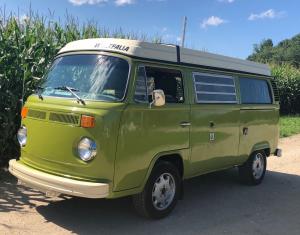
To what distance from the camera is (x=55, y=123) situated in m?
5.84

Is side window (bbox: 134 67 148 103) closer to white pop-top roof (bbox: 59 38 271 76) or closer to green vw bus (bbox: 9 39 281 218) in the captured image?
green vw bus (bbox: 9 39 281 218)

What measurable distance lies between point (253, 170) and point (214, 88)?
7.19 feet

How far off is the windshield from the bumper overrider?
1054 mm

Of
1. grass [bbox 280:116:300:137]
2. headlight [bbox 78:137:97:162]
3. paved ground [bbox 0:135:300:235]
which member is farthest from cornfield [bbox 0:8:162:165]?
grass [bbox 280:116:300:137]

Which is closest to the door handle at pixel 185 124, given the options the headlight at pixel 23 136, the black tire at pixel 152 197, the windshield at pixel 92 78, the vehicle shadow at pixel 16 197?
the black tire at pixel 152 197

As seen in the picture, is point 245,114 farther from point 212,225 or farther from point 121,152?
point 121,152

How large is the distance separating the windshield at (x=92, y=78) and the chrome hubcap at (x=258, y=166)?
407cm

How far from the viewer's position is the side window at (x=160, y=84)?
6052 mm

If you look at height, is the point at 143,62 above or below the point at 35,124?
above

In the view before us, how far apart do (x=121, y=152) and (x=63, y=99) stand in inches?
42.4

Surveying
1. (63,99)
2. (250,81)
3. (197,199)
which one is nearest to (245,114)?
(250,81)

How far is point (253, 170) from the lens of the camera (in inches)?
349

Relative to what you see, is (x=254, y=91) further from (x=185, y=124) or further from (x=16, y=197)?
(x=16, y=197)

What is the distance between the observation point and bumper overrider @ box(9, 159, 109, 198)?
17.8 ft
